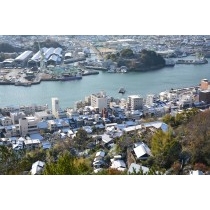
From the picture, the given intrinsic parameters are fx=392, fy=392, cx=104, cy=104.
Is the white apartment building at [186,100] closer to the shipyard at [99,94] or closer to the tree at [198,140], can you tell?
the shipyard at [99,94]

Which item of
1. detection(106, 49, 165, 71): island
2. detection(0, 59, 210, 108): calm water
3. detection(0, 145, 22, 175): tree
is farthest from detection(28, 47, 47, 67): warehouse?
detection(0, 145, 22, 175): tree

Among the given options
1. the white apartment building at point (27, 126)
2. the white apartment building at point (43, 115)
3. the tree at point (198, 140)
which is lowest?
the white apartment building at point (27, 126)

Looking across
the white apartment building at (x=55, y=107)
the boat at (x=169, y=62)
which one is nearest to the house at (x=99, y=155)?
the white apartment building at (x=55, y=107)

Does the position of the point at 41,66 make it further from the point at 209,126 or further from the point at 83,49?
the point at 209,126

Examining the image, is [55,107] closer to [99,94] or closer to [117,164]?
[99,94]

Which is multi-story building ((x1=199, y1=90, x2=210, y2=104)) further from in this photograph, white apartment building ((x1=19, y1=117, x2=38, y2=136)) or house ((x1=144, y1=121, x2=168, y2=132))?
white apartment building ((x1=19, y1=117, x2=38, y2=136))

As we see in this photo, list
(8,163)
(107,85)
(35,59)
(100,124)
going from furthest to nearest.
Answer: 1. (35,59)
2. (107,85)
3. (100,124)
4. (8,163)

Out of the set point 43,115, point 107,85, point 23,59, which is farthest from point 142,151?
point 23,59
